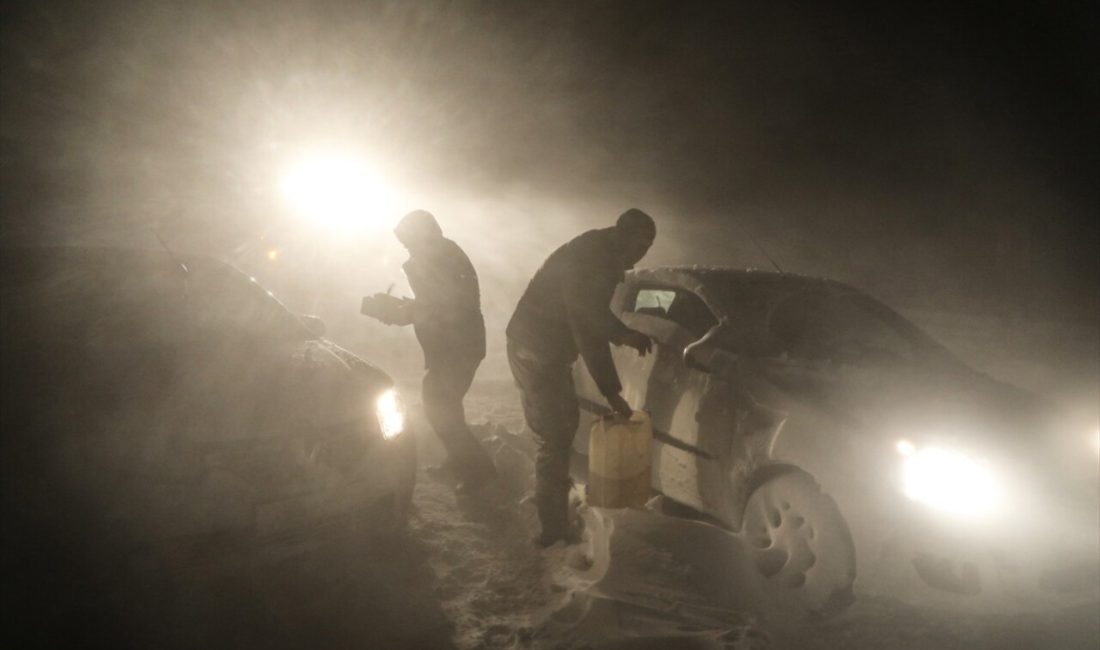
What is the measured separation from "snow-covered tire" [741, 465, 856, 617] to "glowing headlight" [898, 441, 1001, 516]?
1.11 feet

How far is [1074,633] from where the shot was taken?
238cm

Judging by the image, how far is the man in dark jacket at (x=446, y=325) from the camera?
4.34m

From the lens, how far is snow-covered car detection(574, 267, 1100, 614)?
2.14m

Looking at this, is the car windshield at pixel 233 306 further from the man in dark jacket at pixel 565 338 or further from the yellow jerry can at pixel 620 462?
the yellow jerry can at pixel 620 462

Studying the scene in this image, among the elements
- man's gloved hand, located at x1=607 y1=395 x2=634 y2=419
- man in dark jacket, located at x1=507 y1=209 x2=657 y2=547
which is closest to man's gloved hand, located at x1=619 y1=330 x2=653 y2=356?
man in dark jacket, located at x1=507 y1=209 x2=657 y2=547

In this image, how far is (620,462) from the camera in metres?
2.88

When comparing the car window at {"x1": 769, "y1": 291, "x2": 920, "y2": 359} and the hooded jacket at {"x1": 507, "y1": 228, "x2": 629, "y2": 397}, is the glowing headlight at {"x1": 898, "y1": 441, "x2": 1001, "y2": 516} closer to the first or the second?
the car window at {"x1": 769, "y1": 291, "x2": 920, "y2": 359}

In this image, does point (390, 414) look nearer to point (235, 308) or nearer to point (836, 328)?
Answer: point (235, 308)

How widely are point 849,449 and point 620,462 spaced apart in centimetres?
106

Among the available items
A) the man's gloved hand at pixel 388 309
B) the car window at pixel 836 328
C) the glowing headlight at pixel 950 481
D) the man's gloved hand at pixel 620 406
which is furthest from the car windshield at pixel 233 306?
the glowing headlight at pixel 950 481

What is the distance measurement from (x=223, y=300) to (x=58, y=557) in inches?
59.9

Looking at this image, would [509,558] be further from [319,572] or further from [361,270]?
[361,270]

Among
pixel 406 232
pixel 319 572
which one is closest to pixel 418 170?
pixel 406 232

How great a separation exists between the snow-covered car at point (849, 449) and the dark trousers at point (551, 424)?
60 centimetres
